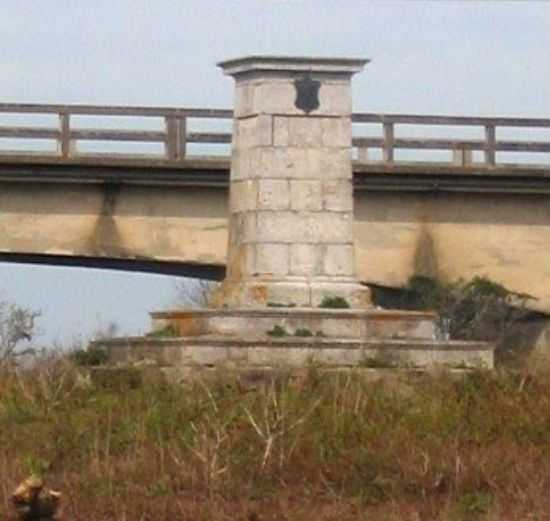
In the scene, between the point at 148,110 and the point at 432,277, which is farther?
the point at 432,277

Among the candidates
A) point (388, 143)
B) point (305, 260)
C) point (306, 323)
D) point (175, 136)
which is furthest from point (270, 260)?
point (388, 143)

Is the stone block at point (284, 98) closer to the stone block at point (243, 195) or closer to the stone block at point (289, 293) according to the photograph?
the stone block at point (243, 195)

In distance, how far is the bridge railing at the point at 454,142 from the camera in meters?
41.1

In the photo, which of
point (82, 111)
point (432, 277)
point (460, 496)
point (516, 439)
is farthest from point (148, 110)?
point (460, 496)

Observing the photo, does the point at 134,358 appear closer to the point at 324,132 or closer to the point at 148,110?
the point at 324,132

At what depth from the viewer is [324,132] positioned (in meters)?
30.1

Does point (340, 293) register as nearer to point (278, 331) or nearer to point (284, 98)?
point (278, 331)

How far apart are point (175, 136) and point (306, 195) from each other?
11.2 meters

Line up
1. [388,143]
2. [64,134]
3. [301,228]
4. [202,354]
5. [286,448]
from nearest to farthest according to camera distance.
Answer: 1. [286,448]
2. [202,354]
3. [301,228]
4. [64,134]
5. [388,143]

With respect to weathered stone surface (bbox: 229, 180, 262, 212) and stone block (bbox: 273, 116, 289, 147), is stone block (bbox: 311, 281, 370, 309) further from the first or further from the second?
stone block (bbox: 273, 116, 289, 147)

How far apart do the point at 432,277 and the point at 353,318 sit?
1400 cm

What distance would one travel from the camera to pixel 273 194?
97.8 ft

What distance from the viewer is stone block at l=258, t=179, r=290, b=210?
97.7ft

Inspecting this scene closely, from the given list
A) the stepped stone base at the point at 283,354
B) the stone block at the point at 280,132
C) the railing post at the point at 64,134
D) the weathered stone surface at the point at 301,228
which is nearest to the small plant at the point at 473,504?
the stepped stone base at the point at 283,354
